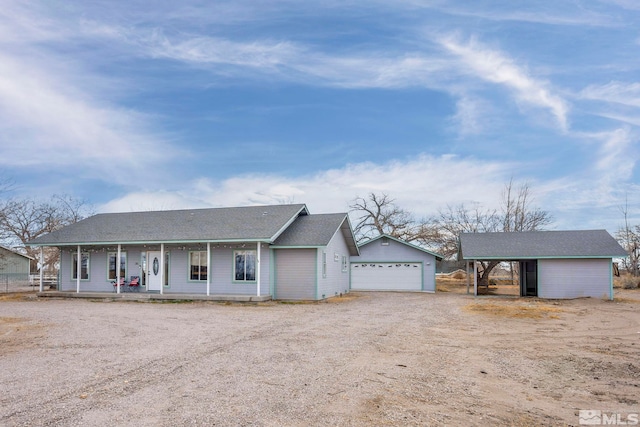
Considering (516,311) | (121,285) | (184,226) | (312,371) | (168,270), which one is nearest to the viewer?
(312,371)

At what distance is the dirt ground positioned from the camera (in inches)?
206

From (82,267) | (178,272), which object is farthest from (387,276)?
(82,267)

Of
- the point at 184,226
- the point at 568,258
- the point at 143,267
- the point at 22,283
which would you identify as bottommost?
the point at 22,283

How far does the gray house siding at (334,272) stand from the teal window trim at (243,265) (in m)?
2.84

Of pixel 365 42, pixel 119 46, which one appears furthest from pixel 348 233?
pixel 119 46

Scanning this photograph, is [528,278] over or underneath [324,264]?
underneath

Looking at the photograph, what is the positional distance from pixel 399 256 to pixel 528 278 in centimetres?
738

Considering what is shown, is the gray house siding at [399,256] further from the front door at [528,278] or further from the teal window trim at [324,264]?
the teal window trim at [324,264]

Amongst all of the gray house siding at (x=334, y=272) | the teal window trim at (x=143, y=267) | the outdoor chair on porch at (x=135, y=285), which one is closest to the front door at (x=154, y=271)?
the teal window trim at (x=143, y=267)

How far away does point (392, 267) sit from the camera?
1157 inches

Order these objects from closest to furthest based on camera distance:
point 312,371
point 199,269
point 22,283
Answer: point 312,371 → point 199,269 → point 22,283

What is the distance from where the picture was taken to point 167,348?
29.6 feet

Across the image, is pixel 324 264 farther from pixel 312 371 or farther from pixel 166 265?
pixel 312 371

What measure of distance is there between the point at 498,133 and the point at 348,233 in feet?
28.7
